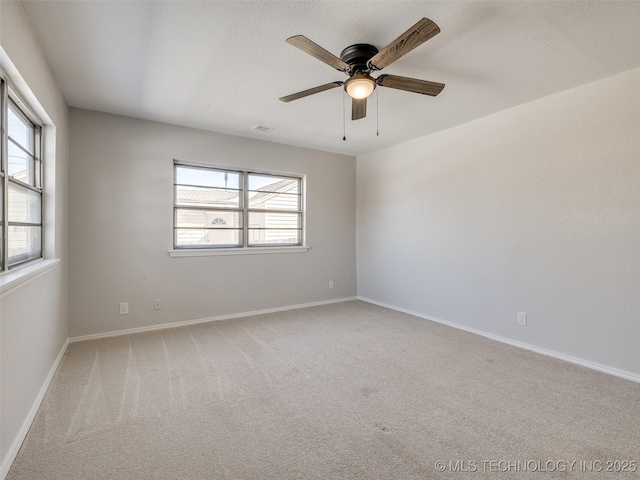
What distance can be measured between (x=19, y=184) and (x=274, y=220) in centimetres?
290

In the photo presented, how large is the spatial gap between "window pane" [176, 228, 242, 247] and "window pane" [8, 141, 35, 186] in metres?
1.63

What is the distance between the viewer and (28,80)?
1897 millimetres

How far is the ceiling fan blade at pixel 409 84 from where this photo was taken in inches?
84.7

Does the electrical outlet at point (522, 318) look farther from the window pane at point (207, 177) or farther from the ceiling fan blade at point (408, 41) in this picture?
the window pane at point (207, 177)

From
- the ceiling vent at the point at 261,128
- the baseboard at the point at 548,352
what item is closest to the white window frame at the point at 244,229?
the ceiling vent at the point at 261,128

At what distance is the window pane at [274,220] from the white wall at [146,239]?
0.46 metres

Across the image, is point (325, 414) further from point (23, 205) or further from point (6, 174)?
point (23, 205)

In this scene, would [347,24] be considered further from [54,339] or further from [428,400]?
[54,339]

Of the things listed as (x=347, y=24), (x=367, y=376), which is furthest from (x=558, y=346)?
(x=347, y=24)

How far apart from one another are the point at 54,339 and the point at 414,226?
4.02m

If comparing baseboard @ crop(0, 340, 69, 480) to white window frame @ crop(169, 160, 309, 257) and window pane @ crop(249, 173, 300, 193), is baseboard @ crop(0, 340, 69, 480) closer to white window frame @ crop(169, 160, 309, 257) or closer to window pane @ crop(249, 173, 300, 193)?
white window frame @ crop(169, 160, 309, 257)

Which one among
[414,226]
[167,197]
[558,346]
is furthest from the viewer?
[414,226]

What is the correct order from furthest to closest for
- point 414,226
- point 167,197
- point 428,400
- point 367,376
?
point 414,226 < point 167,197 < point 367,376 < point 428,400

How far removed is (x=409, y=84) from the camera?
7.30ft
